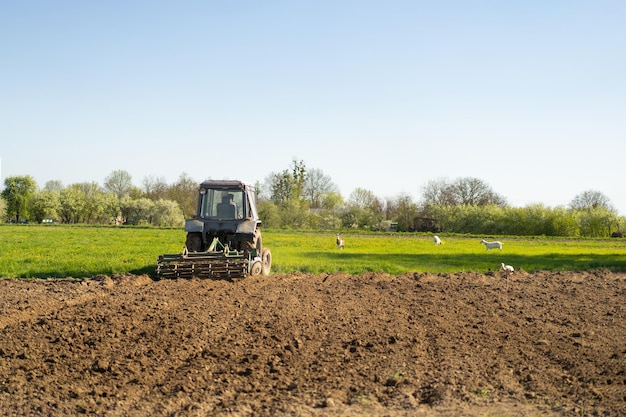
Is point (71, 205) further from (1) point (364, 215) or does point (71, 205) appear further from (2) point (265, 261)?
(2) point (265, 261)

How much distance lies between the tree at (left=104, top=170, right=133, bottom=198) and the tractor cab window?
236 ft

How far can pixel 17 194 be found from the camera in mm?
73125

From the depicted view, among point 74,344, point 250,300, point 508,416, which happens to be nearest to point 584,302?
point 250,300

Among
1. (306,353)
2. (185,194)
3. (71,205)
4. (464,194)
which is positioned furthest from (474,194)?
(306,353)

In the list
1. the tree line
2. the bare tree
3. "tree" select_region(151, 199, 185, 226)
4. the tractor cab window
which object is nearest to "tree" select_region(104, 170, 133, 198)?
the tree line

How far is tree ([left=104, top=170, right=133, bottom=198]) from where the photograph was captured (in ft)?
278

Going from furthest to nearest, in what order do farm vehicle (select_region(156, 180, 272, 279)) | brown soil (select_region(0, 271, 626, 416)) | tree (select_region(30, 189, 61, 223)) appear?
1. tree (select_region(30, 189, 61, 223))
2. farm vehicle (select_region(156, 180, 272, 279))
3. brown soil (select_region(0, 271, 626, 416))

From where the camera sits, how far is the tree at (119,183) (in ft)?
278

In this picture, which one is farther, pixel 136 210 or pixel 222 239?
pixel 136 210

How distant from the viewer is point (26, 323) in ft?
29.5

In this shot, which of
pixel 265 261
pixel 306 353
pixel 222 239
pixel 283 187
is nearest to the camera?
pixel 306 353

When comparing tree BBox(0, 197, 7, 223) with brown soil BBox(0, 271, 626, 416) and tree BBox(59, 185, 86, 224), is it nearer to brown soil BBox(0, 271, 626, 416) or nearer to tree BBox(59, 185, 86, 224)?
tree BBox(59, 185, 86, 224)

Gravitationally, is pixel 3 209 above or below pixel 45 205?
below

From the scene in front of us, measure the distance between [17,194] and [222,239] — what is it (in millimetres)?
66273
